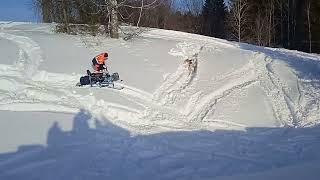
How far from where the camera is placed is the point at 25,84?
13625mm

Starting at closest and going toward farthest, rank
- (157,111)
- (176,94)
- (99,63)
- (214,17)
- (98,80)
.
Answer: (157,111) < (176,94) < (98,80) < (99,63) < (214,17)

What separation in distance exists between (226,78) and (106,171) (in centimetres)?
781

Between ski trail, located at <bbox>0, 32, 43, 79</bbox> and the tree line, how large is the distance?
7.71 ft

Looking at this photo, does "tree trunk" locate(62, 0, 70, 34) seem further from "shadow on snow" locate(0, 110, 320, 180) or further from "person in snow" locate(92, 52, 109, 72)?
"shadow on snow" locate(0, 110, 320, 180)

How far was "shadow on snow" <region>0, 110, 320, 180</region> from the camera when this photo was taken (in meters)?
8.38

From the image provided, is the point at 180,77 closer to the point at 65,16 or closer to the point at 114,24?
the point at 114,24

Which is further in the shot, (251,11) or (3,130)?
(251,11)

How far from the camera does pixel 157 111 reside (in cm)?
1282

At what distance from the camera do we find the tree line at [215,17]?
2048cm

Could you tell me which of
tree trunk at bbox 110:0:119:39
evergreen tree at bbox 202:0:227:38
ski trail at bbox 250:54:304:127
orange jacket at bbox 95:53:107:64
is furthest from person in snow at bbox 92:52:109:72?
evergreen tree at bbox 202:0:227:38

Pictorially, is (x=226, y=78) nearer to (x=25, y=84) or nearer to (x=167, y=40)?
(x=167, y=40)

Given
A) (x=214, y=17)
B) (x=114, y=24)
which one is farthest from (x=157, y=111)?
(x=214, y=17)

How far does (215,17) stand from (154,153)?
133ft

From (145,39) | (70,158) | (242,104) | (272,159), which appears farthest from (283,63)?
(70,158)
